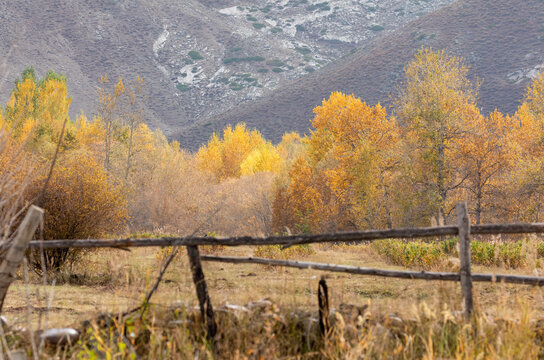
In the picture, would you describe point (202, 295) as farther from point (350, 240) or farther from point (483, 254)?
point (483, 254)

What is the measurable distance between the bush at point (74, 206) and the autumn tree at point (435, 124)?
17.3 meters

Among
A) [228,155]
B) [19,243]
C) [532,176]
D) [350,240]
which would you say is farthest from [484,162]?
[228,155]

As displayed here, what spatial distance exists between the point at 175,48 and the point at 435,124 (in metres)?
160

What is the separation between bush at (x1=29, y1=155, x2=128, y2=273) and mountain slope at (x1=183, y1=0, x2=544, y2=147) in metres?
69.6

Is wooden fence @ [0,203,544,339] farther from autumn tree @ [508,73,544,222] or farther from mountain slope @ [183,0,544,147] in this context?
mountain slope @ [183,0,544,147]

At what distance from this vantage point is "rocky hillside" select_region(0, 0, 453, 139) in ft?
450

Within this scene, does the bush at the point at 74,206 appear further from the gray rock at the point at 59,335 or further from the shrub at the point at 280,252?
the gray rock at the point at 59,335

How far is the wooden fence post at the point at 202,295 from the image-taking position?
4.89m

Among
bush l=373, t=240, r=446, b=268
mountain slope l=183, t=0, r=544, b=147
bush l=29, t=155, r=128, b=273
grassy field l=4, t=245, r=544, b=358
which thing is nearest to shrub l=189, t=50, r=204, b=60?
mountain slope l=183, t=0, r=544, b=147

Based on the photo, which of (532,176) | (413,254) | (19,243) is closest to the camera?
(19,243)

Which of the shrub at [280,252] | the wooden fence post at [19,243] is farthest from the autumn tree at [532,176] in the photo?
the wooden fence post at [19,243]

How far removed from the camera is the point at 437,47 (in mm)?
87688

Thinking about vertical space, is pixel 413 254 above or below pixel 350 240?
below

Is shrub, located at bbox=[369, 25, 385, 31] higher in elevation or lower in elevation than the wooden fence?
higher
